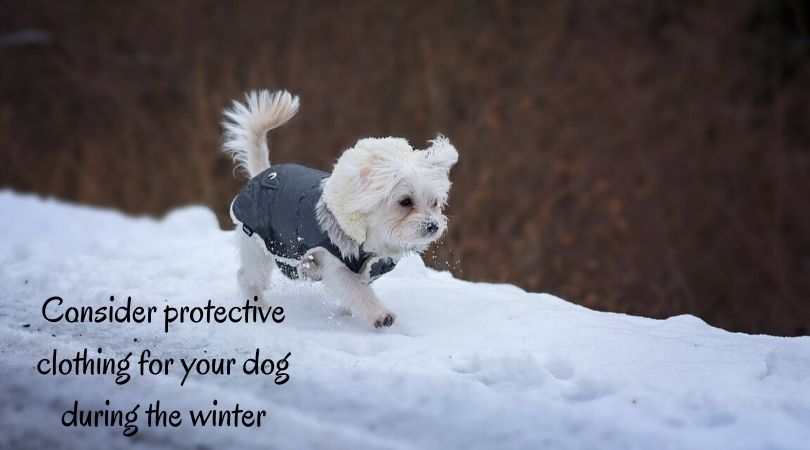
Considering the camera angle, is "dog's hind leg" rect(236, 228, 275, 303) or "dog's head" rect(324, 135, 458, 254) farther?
"dog's hind leg" rect(236, 228, 275, 303)

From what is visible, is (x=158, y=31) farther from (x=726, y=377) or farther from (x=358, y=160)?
(x=726, y=377)

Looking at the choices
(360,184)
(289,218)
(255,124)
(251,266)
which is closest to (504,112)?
(255,124)

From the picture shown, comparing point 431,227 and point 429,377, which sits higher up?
point 431,227

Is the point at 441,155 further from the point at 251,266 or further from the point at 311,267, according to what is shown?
the point at 251,266

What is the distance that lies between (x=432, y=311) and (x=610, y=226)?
281 inches

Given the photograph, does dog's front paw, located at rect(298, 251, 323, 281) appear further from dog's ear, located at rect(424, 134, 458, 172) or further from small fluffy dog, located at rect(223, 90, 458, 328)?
dog's ear, located at rect(424, 134, 458, 172)

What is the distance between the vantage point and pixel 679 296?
8.94 metres

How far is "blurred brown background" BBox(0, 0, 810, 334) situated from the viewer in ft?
36.4

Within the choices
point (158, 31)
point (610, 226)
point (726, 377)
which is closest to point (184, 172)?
point (158, 31)

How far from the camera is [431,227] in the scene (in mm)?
4156

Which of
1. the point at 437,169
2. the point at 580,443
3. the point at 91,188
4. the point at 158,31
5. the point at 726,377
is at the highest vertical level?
the point at 158,31

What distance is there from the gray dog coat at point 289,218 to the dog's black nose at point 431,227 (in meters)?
0.36

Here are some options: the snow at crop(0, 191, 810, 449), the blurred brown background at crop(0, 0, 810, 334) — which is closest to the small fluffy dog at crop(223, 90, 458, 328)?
the snow at crop(0, 191, 810, 449)

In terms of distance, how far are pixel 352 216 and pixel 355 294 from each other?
41 cm
